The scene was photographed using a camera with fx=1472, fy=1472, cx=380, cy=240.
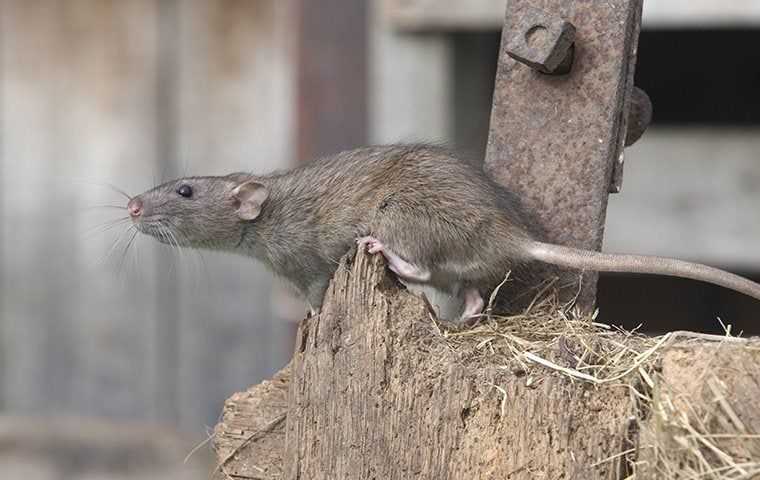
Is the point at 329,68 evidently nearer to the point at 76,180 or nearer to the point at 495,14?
the point at 495,14

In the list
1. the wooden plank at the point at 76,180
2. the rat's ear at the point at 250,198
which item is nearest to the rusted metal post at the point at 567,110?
the rat's ear at the point at 250,198

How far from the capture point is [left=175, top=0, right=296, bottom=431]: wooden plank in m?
8.12

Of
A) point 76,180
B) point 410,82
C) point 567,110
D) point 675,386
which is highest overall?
point 567,110

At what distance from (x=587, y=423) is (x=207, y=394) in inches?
230

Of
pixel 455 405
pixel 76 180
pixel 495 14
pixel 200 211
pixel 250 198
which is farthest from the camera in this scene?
pixel 76 180

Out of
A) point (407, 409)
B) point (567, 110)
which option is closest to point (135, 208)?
point (567, 110)

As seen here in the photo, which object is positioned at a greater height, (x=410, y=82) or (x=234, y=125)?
(x=410, y=82)

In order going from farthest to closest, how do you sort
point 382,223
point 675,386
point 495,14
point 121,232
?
point 121,232, point 495,14, point 382,223, point 675,386

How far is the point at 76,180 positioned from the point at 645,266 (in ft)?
18.2

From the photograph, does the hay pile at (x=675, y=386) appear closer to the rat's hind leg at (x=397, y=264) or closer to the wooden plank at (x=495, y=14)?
the rat's hind leg at (x=397, y=264)

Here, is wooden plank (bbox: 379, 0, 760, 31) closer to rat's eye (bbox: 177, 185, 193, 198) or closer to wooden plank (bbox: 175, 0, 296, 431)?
rat's eye (bbox: 177, 185, 193, 198)

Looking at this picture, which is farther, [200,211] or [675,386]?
[200,211]

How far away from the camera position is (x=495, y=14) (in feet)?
19.2

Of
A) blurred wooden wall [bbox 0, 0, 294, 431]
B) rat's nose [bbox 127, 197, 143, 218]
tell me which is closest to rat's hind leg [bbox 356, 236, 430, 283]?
rat's nose [bbox 127, 197, 143, 218]
